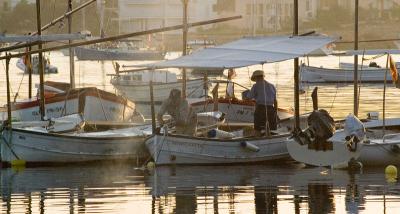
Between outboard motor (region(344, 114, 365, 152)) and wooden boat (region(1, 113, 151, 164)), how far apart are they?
16.6 ft

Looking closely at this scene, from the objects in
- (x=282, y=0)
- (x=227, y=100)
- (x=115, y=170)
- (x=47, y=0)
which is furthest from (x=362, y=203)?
(x=282, y=0)

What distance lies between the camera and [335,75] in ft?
299

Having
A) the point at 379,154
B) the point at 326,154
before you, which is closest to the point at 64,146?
the point at 326,154

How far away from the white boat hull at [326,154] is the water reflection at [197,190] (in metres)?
0.27

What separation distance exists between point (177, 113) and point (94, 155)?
2.80 m

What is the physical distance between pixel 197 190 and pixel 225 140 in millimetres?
5025

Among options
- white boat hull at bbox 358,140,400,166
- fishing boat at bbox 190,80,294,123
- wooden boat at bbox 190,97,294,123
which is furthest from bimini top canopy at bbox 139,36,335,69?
wooden boat at bbox 190,97,294,123

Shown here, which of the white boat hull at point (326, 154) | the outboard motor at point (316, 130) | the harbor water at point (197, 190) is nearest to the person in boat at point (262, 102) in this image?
the harbor water at point (197, 190)

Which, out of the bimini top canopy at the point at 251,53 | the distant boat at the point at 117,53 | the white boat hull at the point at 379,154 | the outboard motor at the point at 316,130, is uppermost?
the bimini top canopy at the point at 251,53

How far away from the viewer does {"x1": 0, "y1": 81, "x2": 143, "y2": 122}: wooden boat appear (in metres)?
44.7

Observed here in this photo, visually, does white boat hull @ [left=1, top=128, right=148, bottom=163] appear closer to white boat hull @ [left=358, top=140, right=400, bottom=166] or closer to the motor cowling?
the motor cowling

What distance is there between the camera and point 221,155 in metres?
36.4

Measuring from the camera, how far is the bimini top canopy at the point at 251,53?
116 ft

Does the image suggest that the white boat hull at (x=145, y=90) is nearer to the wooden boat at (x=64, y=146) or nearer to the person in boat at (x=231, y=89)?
the person in boat at (x=231, y=89)
